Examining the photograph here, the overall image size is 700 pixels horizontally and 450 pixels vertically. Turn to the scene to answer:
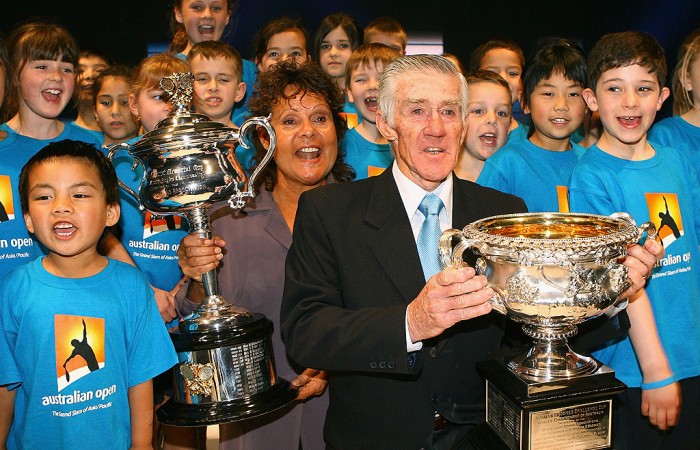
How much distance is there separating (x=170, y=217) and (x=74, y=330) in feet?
2.76

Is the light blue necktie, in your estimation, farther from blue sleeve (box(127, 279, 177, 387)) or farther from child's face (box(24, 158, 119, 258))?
child's face (box(24, 158, 119, 258))

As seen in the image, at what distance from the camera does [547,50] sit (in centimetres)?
290

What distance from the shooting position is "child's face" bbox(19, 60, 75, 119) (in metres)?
2.58

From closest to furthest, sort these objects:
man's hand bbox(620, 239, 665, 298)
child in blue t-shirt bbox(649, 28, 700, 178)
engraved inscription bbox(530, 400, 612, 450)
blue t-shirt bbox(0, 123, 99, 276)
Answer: engraved inscription bbox(530, 400, 612, 450) → man's hand bbox(620, 239, 665, 298) → blue t-shirt bbox(0, 123, 99, 276) → child in blue t-shirt bbox(649, 28, 700, 178)

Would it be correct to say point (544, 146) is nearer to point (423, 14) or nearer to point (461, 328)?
point (461, 328)

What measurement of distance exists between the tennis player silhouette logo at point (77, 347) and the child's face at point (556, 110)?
1.80 m

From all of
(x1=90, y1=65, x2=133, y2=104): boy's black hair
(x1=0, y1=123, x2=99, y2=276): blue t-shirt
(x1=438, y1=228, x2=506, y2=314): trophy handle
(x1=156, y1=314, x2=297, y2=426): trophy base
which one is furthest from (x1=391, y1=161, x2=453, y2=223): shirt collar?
(x1=90, y1=65, x2=133, y2=104): boy's black hair

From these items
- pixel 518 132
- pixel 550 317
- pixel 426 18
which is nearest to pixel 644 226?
pixel 550 317

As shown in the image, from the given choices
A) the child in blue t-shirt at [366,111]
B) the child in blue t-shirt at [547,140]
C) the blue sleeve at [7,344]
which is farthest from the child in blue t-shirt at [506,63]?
the blue sleeve at [7,344]

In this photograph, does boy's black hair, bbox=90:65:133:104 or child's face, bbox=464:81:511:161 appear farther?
boy's black hair, bbox=90:65:133:104

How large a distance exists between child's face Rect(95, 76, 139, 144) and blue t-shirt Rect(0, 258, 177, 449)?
1.62 metres

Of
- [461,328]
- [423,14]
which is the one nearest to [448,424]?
[461,328]

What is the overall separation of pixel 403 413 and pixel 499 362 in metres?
0.26

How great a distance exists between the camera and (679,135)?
286cm
